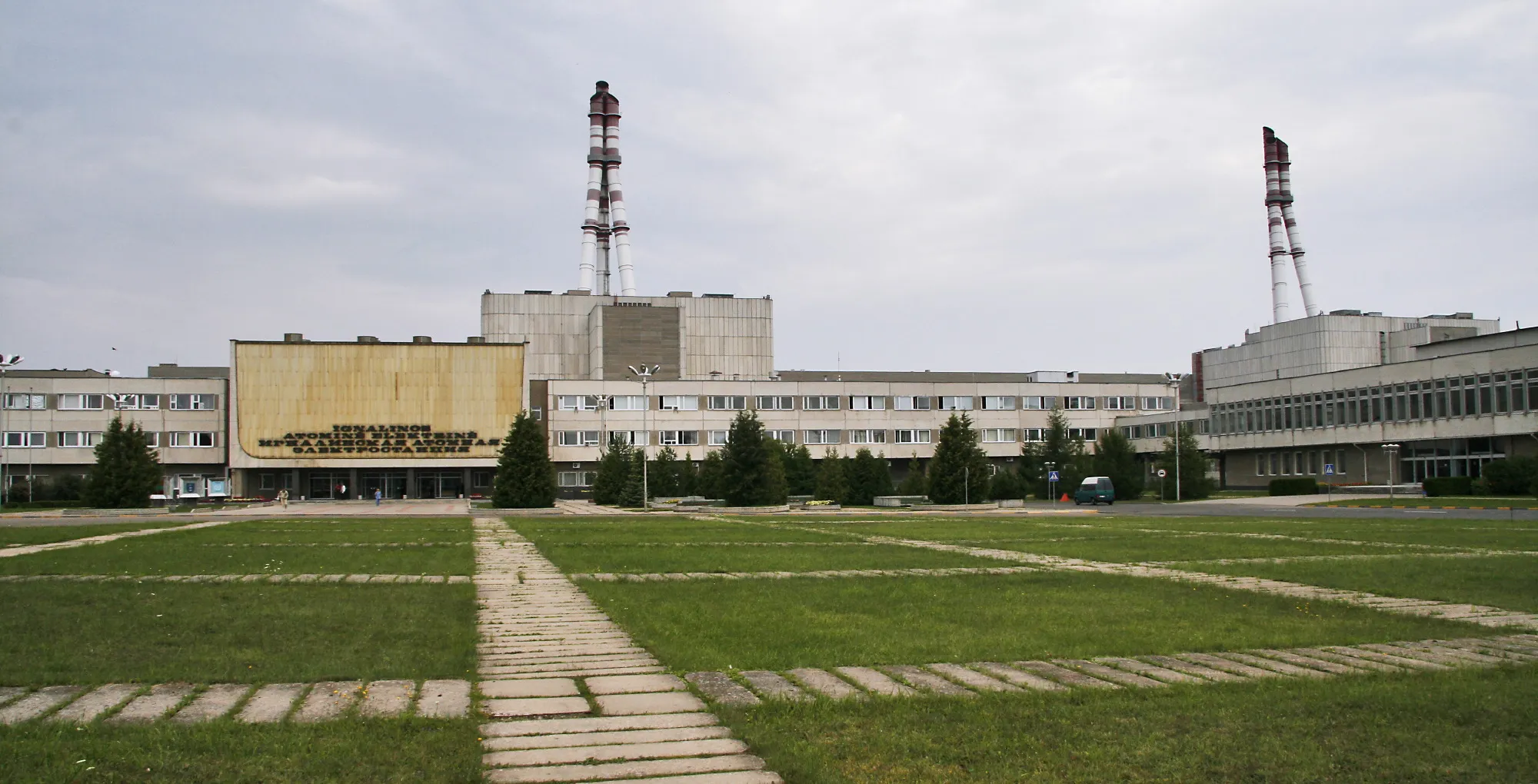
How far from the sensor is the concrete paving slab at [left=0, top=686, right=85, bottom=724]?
7816mm

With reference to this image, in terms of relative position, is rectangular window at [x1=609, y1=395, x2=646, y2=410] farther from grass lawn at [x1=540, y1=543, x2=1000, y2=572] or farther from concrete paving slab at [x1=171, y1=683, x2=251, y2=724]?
concrete paving slab at [x1=171, y1=683, x2=251, y2=724]

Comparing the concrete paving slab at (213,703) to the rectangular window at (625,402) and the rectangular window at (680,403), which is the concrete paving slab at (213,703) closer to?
the rectangular window at (625,402)

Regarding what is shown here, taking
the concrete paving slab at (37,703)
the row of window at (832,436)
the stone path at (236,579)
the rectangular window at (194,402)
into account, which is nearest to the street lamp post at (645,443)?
the row of window at (832,436)

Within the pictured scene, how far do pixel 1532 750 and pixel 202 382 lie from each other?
354ft

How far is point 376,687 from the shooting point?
898 cm

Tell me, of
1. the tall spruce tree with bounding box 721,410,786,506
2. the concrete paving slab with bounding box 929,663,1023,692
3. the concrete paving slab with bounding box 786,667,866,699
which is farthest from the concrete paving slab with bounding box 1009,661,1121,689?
the tall spruce tree with bounding box 721,410,786,506

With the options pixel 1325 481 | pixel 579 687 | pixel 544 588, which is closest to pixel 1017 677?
pixel 579 687

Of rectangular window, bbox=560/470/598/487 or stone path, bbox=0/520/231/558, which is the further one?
rectangular window, bbox=560/470/598/487

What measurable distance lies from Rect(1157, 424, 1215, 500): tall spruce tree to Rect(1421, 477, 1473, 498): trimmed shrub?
14.8m

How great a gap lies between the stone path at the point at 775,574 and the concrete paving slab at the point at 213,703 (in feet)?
31.5

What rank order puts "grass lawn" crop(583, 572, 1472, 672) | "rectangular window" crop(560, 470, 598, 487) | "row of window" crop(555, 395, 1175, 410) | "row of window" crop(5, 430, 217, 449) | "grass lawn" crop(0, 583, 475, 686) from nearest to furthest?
"grass lawn" crop(0, 583, 475, 686) → "grass lawn" crop(583, 572, 1472, 672) → "row of window" crop(5, 430, 217, 449) → "rectangular window" crop(560, 470, 598, 487) → "row of window" crop(555, 395, 1175, 410)

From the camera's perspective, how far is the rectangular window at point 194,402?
325 feet

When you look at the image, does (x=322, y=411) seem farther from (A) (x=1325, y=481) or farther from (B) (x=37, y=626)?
(B) (x=37, y=626)

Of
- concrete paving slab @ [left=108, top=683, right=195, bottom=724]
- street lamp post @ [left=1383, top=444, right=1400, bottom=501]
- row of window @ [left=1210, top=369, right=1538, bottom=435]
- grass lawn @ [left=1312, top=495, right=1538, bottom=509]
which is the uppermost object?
row of window @ [left=1210, top=369, right=1538, bottom=435]
